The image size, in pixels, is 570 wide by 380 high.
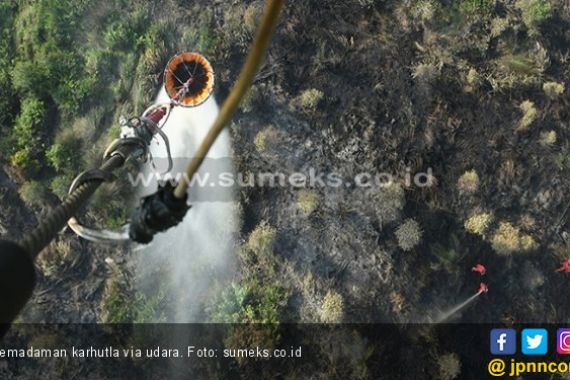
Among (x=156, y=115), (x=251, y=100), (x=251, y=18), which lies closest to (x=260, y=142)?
(x=251, y=100)

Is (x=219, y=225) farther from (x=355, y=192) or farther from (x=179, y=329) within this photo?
(x=355, y=192)

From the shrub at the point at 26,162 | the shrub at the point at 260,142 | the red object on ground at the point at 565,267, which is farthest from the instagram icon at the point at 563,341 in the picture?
the shrub at the point at 26,162


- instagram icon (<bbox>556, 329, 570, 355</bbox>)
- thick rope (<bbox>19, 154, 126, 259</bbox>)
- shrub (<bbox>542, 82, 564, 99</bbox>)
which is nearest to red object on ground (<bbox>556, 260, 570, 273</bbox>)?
instagram icon (<bbox>556, 329, 570, 355</bbox>)

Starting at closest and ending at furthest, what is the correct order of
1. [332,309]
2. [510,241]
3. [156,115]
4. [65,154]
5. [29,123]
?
[156,115] < [332,309] < [510,241] < [65,154] < [29,123]

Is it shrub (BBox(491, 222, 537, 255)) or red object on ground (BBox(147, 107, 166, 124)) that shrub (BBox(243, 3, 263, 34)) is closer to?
red object on ground (BBox(147, 107, 166, 124))

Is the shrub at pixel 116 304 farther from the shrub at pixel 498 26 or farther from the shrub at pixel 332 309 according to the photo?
the shrub at pixel 498 26

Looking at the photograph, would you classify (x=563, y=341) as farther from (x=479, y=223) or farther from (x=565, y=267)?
(x=479, y=223)
